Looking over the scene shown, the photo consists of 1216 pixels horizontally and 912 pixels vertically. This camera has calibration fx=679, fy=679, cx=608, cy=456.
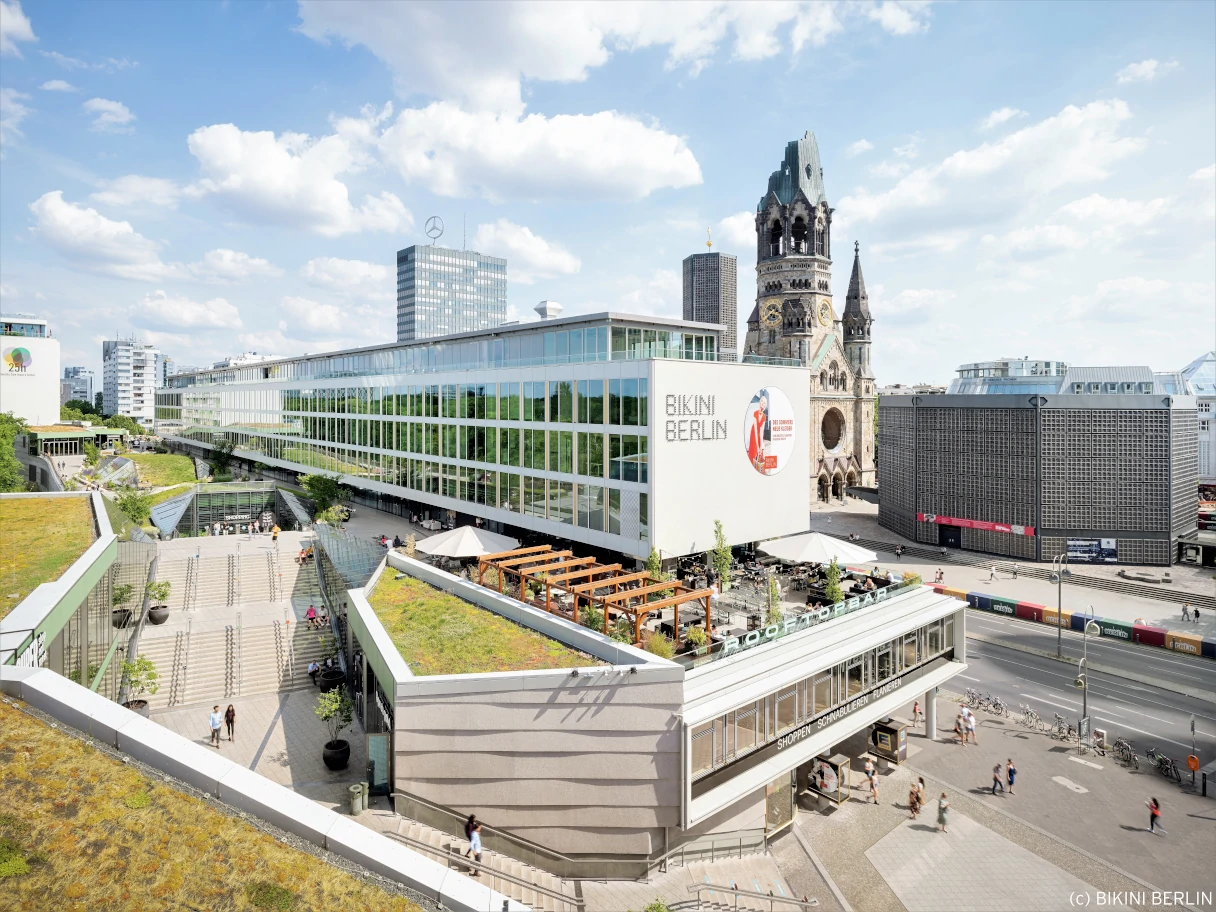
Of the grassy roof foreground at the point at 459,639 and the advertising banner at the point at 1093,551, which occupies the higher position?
the grassy roof foreground at the point at 459,639

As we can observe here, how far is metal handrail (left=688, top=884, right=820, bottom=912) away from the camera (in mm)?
17078

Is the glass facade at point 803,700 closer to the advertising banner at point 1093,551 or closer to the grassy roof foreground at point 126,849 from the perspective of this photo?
the grassy roof foreground at point 126,849

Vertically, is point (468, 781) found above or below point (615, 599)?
below

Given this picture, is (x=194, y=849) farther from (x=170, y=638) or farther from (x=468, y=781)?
(x=170, y=638)

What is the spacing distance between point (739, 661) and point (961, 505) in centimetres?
4742

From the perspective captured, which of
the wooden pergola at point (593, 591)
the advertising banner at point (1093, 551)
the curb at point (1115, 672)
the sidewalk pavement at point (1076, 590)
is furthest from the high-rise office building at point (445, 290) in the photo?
the wooden pergola at point (593, 591)

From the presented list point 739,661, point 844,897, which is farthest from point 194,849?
point 844,897

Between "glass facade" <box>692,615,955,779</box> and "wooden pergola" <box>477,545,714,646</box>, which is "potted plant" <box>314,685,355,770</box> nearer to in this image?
"wooden pergola" <box>477,545,714,646</box>

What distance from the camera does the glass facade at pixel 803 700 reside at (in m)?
17.6

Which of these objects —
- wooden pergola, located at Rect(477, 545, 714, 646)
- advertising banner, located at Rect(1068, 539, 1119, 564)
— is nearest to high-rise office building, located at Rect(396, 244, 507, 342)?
advertising banner, located at Rect(1068, 539, 1119, 564)

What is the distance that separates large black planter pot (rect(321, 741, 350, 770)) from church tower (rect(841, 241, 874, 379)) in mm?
90057

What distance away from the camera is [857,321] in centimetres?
9894

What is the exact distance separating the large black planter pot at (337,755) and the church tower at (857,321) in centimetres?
9006

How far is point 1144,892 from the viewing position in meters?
18.9
